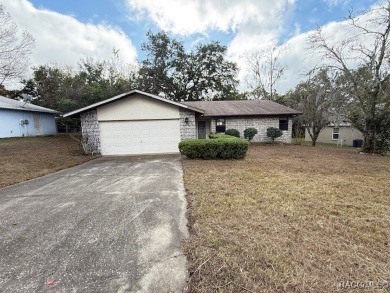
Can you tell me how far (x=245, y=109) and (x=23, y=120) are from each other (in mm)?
21084

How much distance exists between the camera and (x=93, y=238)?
2965mm

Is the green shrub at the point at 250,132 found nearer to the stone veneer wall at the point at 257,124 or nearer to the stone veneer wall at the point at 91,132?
the stone veneer wall at the point at 257,124

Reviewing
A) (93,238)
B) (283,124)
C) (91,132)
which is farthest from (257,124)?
(93,238)

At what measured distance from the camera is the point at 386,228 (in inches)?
122

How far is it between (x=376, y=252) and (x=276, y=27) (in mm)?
17074

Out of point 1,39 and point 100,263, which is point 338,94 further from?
point 1,39

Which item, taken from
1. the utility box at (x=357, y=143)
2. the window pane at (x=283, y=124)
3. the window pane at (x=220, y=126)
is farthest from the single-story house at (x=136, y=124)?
the utility box at (x=357, y=143)

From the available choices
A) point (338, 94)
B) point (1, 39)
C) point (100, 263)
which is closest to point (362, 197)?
point (100, 263)

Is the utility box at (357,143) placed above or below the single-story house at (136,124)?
below

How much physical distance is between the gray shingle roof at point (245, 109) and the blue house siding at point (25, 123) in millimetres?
15457

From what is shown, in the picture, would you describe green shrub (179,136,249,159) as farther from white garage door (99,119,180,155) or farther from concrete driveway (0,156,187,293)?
concrete driveway (0,156,187,293)

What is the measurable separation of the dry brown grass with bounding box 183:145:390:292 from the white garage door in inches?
252

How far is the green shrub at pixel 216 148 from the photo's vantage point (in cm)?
916

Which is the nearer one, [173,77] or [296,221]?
[296,221]
